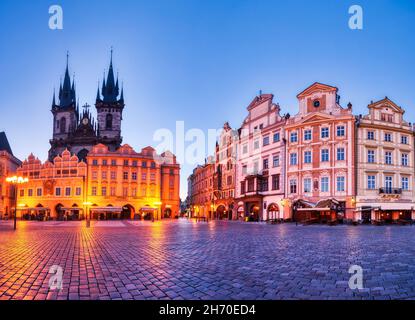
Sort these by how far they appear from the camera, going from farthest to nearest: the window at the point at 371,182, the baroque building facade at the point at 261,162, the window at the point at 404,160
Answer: the baroque building facade at the point at 261,162 → the window at the point at 404,160 → the window at the point at 371,182

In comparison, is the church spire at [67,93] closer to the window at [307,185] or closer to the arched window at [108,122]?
the arched window at [108,122]

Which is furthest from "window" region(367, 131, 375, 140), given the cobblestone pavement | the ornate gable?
the cobblestone pavement

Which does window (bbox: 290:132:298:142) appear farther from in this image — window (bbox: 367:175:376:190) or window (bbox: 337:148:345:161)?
window (bbox: 367:175:376:190)

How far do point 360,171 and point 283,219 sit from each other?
35.7ft

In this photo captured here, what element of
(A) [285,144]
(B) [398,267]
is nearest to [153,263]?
(B) [398,267]

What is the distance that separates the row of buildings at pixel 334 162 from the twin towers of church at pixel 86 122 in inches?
1779

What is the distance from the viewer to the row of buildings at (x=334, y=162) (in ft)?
131

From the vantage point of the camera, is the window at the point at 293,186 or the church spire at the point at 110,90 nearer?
the window at the point at 293,186

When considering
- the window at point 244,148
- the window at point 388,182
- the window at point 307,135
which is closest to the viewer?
the window at point 388,182

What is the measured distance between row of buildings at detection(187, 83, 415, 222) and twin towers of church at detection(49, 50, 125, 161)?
148 ft

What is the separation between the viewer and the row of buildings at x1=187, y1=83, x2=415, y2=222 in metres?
40.0

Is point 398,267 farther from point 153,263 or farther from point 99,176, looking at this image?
point 99,176

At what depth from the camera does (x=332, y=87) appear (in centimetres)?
4191

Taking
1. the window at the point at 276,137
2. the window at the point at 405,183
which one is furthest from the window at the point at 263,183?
the window at the point at 405,183
